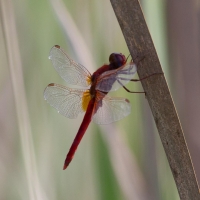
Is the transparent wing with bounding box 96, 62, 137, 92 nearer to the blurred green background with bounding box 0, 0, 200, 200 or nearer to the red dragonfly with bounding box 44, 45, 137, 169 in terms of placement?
the red dragonfly with bounding box 44, 45, 137, 169

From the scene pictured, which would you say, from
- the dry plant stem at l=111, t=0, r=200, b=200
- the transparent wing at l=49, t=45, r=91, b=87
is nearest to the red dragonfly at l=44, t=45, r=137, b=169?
the transparent wing at l=49, t=45, r=91, b=87

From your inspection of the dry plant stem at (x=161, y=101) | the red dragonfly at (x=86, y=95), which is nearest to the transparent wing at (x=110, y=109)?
the red dragonfly at (x=86, y=95)

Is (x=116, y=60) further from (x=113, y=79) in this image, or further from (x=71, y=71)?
(x=71, y=71)

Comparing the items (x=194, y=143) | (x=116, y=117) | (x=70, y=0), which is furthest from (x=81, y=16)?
(x=194, y=143)

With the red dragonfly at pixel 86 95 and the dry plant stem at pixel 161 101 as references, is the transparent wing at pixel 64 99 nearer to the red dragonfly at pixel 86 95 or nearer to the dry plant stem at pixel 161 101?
the red dragonfly at pixel 86 95

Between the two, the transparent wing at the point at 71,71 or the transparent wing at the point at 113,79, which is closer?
the transparent wing at the point at 113,79
